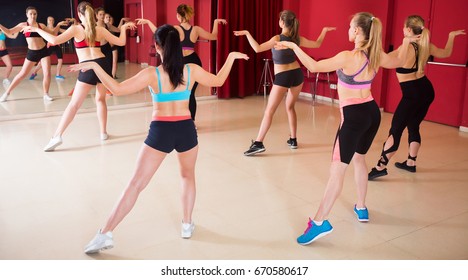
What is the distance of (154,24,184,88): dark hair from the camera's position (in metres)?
2.66

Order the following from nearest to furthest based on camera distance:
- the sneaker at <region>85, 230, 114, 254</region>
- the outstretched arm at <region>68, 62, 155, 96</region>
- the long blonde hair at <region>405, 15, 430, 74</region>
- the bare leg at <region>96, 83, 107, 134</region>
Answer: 1. the outstretched arm at <region>68, 62, 155, 96</region>
2. the sneaker at <region>85, 230, 114, 254</region>
3. the long blonde hair at <region>405, 15, 430, 74</region>
4. the bare leg at <region>96, 83, 107, 134</region>

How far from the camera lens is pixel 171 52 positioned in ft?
8.75

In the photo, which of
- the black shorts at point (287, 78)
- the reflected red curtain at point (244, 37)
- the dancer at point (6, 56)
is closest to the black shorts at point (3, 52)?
the dancer at point (6, 56)

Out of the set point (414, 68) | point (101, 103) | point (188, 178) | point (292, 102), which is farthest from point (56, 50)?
point (414, 68)

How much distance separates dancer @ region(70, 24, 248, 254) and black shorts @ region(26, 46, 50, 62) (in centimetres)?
481

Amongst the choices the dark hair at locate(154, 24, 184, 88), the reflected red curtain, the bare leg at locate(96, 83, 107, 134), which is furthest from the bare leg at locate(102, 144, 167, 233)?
the reflected red curtain

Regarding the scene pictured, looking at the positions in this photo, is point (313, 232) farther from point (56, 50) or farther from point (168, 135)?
point (56, 50)

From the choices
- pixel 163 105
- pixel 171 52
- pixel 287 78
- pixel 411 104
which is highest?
pixel 171 52

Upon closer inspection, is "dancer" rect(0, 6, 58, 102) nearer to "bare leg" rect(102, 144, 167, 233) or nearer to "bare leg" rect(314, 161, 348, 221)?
"bare leg" rect(102, 144, 167, 233)

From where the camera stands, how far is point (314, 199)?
401 centimetres

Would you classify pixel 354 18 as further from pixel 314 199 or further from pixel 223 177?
pixel 223 177

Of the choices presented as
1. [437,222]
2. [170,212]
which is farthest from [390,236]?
[170,212]

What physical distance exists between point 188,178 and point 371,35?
154 centimetres
